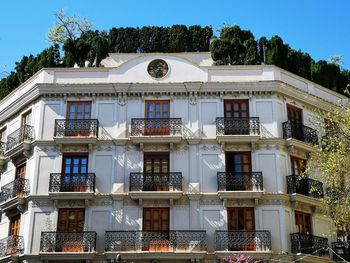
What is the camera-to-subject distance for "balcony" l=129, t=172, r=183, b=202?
27.8 m

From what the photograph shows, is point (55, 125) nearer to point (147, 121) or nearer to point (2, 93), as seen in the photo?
point (147, 121)

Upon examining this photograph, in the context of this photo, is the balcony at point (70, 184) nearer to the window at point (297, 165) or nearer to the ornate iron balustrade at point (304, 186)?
the ornate iron balustrade at point (304, 186)

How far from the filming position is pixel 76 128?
2969 centimetres

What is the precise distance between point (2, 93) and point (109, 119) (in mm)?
12583

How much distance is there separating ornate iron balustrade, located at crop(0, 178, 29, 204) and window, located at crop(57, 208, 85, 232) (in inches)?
89.1

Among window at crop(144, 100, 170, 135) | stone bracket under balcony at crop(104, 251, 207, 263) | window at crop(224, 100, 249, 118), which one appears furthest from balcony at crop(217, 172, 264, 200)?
window at crop(144, 100, 170, 135)

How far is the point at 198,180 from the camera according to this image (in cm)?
2853

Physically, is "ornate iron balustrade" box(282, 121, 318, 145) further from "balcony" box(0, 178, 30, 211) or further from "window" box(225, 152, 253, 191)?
"balcony" box(0, 178, 30, 211)

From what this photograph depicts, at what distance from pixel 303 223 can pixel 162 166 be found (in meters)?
7.49

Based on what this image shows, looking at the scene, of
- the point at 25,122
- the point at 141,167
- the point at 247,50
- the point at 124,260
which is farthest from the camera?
the point at 247,50

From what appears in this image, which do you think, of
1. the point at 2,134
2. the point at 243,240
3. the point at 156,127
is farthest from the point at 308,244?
the point at 2,134

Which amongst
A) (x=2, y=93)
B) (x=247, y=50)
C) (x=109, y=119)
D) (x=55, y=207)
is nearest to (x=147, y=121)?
(x=109, y=119)

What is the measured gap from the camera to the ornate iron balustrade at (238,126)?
1153 inches

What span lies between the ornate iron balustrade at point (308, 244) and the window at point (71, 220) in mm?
10051
